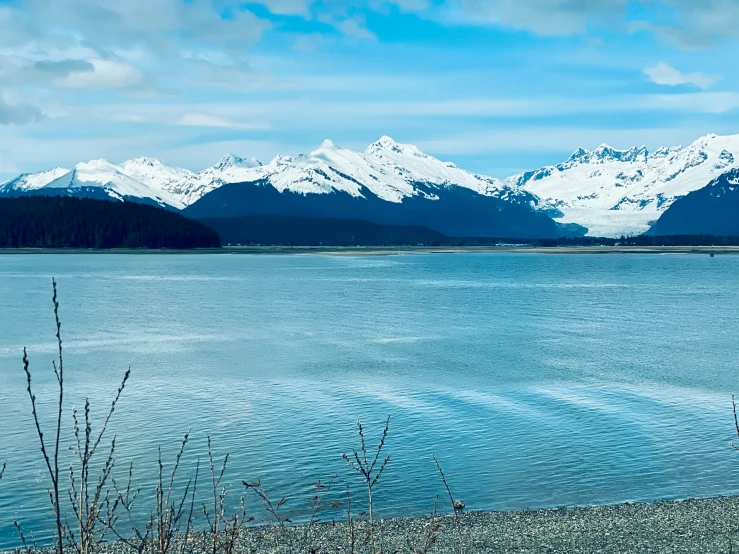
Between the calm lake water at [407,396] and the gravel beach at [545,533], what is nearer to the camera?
the gravel beach at [545,533]

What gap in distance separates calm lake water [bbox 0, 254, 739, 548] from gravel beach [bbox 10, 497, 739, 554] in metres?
1.51

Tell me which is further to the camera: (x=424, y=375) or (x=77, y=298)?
(x=77, y=298)

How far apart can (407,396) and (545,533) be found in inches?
685

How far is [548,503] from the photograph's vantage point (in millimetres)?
21219

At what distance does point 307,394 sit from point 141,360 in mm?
14004

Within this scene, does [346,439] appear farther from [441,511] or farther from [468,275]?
[468,275]

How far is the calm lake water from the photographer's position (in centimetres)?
2323

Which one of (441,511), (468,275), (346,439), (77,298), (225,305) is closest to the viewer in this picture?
(441,511)

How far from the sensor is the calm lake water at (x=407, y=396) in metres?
23.2

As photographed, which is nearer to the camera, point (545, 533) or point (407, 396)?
point (545, 533)

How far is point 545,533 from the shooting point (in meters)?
18.1

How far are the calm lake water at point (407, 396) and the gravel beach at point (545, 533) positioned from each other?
151 centimetres

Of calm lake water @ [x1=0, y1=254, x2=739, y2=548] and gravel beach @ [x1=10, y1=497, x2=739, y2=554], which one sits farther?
calm lake water @ [x1=0, y1=254, x2=739, y2=548]

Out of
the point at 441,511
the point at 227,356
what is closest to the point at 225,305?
the point at 227,356
